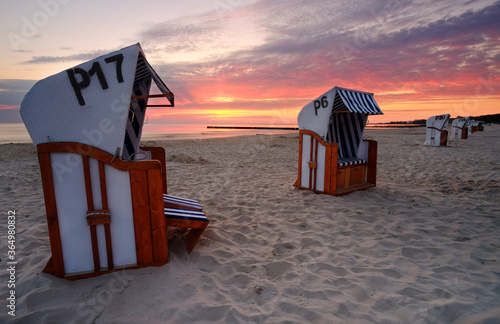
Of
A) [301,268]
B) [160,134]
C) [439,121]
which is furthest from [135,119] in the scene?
[160,134]

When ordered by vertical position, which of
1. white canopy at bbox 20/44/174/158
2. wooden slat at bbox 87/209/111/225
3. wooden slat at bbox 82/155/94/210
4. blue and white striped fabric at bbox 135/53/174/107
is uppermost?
blue and white striped fabric at bbox 135/53/174/107

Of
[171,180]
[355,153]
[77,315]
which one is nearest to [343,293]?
[77,315]

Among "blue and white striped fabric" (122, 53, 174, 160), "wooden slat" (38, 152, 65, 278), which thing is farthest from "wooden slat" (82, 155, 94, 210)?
"blue and white striped fabric" (122, 53, 174, 160)

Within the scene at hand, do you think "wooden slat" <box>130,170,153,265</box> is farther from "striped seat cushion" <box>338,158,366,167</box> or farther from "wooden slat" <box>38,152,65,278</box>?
"striped seat cushion" <box>338,158,366,167</box>

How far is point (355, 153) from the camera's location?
7.40 metres

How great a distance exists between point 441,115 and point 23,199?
19499 millimetres

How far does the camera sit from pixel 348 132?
7355mm

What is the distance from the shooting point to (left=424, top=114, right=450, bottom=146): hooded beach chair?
15523 mm

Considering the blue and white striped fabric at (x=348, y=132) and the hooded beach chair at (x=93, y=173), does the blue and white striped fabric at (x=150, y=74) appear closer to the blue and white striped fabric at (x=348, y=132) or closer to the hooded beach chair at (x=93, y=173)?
the hooded beach chair at (x=93, y=173)

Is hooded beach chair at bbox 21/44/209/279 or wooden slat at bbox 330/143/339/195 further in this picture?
wooden slat at bbox 330/143/339/195

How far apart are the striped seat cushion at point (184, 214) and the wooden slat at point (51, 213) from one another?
111cm

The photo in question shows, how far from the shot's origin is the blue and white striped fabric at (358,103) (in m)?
5.80

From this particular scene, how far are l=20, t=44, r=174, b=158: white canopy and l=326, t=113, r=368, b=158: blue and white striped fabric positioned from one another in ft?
18.7

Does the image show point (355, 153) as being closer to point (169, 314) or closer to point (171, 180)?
point (171, 180)
